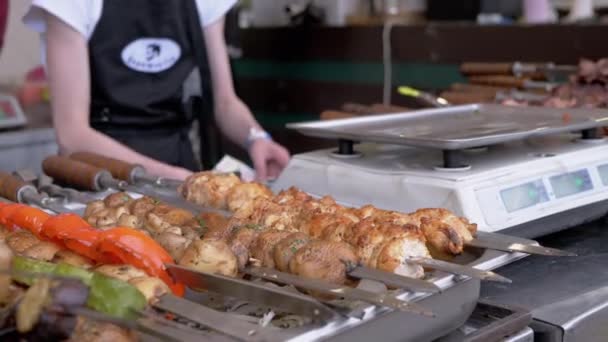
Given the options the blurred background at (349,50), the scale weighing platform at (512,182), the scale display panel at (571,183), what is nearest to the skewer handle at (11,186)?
the scale weighing platform at (512,182)

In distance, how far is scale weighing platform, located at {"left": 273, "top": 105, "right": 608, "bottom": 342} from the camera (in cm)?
134

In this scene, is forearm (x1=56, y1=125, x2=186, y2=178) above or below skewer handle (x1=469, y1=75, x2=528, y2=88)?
below

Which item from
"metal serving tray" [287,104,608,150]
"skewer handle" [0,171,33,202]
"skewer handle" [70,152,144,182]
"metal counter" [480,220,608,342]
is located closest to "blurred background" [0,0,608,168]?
"metal serving tray" [287,104,608,150]

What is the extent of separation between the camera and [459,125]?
6.01 ft

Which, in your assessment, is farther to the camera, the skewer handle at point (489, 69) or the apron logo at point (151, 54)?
the skewer handle at point (489, 69)

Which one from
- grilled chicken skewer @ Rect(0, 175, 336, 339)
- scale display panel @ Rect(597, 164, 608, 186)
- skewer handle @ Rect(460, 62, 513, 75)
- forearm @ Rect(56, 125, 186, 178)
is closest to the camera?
grilled chicken skewer @ Rect(0, 175, 336, 339)

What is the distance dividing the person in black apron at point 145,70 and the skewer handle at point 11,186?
1019 mm

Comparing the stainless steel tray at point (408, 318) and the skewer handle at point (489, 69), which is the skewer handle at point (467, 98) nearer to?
the skewer handle at point (489, 69)

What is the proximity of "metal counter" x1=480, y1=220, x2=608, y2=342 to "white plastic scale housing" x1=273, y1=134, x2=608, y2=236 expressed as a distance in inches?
3.7

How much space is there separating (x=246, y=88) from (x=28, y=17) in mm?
3350

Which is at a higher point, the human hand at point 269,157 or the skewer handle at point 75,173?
the skewer handle at point 75,173

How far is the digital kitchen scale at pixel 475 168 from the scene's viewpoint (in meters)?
1.55

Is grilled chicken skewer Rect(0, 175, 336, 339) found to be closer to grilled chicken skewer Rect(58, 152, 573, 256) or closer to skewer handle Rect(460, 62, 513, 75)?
grilled chicken skewer Rect(58, 152, 573, 256)

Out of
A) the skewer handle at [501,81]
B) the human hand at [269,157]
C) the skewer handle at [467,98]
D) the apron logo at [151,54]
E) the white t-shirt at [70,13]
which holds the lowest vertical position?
the human hand at [269,157]
